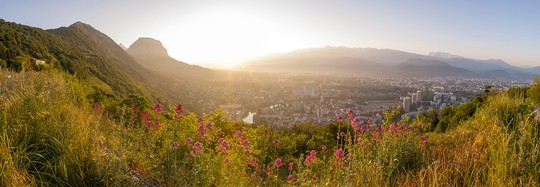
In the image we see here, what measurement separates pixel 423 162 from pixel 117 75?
3970cm

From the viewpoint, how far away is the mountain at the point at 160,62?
70956mm

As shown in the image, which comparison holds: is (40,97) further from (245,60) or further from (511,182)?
(245,60)

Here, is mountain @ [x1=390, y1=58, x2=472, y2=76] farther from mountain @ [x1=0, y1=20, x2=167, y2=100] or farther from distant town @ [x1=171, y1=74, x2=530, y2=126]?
mountain @ [x1=0, y1=20, x2=167, y2=100]

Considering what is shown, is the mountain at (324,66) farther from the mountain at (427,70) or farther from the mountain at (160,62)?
the mountain at (160,62)

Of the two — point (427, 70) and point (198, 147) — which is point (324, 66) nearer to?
point (427, 70)

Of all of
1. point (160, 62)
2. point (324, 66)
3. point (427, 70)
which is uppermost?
point (160, 62)

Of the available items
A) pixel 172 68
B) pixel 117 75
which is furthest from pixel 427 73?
pixel 117 75

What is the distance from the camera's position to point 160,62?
88.1 m

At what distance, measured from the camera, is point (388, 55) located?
175625 millimetres

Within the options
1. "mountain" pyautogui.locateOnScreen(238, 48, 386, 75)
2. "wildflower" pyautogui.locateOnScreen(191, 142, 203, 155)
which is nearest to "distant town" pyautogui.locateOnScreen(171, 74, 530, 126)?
"wildflower" pyautogui.locateOnScreen(191, 142, 203, 155)

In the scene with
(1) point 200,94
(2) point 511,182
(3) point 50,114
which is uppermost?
(3) point 50,114

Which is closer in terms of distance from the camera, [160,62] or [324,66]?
[160,62]

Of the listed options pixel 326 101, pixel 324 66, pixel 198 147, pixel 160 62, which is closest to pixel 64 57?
pixel 326 101

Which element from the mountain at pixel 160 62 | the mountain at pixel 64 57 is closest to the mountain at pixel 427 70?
the mountain at pixel 160 62
